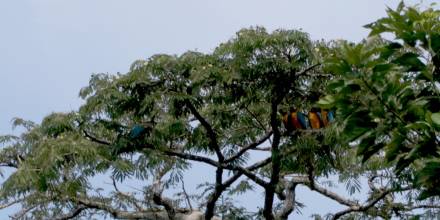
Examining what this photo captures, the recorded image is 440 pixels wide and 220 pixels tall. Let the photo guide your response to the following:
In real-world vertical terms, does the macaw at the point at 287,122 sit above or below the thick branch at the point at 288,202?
above

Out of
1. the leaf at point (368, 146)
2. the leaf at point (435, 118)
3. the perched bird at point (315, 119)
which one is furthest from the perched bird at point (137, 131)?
the leaf at point (435, 118)

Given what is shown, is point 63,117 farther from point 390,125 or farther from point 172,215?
point 390,125

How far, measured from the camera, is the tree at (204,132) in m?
4.10

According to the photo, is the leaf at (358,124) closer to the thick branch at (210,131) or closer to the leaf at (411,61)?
the leaf at (411,61)

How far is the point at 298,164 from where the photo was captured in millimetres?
4516

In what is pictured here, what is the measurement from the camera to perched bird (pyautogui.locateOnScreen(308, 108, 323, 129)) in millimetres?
4414

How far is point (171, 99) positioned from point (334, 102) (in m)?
2.88

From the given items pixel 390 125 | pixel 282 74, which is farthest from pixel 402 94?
pixel 282 74

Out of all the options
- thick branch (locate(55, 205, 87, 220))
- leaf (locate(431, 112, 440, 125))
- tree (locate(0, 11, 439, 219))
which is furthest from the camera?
thick branch (locate(55, 205, 87, 220))

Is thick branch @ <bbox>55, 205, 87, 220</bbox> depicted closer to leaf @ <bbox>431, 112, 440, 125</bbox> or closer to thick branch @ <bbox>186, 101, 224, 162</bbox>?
thick branch @ <bbox>186, 101, 224, 162</bbox>

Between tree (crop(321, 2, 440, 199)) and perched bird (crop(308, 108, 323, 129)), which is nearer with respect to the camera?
tree (crop(321, 2, 440, 199))

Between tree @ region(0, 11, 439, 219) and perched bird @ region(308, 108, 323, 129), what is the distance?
0.30ft

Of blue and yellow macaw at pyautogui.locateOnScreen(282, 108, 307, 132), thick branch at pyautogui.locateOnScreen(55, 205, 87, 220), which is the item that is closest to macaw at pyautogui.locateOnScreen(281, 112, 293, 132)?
blue and yellow macaw at pyautogui.locateOnScreen(282, 108, 307, 132)

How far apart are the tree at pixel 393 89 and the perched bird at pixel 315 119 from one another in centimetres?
303
